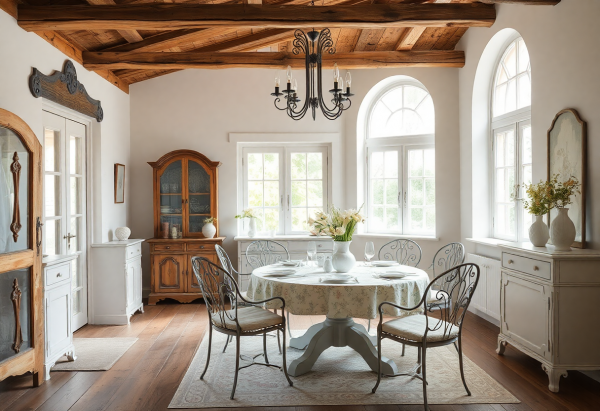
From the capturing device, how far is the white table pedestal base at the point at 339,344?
11.8 ft

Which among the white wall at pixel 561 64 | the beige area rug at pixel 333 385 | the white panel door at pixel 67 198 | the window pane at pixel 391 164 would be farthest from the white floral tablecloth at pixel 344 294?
the window pane at pixel 391 164

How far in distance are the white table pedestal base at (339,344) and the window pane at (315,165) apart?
125 inches

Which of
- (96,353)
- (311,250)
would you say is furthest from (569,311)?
(96,353)

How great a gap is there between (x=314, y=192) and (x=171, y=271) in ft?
7.19

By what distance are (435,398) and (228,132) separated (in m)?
4.50

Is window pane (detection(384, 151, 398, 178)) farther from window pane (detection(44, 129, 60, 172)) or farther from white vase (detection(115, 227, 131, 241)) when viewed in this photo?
window pane (detection(44, 129, 60, 172))

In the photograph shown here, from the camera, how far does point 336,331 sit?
3783 mm

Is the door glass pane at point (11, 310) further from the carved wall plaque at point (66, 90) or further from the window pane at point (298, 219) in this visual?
the window pane at point (298, 219)

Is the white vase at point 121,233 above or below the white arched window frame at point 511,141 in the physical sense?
below

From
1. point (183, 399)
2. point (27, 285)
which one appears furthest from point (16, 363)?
point (183, 399)

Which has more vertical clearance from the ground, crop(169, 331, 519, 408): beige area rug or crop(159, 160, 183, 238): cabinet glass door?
crop(159, 160, 183, 238): cabinet glass door

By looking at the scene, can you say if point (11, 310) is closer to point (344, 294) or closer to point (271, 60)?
point (344, 294)

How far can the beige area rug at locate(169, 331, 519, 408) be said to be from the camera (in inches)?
124

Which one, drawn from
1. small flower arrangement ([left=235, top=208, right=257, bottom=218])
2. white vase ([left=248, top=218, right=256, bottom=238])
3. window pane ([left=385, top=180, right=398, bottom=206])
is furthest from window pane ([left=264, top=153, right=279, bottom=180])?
window pane ([left=385, top=180, right=398, bottom=206])
